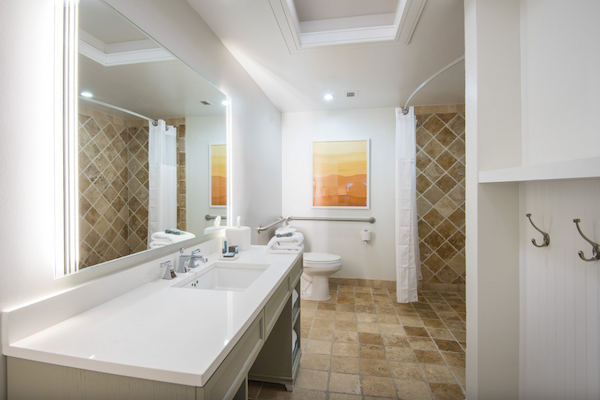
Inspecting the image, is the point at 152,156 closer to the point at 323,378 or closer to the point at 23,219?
the point at 23,219

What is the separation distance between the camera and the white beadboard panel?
2.83 ft

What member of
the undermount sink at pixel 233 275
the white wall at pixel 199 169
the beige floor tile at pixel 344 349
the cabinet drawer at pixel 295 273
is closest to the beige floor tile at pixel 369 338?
the beige floor tile at pixel 344 349

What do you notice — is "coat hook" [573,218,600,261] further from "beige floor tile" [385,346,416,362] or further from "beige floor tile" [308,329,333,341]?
"beige floor tile" [308,329,333,341]

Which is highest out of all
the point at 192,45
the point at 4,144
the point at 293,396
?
the point at 192,45

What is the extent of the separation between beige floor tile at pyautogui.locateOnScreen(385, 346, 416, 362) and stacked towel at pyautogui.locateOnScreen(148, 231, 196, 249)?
1707 millimetres

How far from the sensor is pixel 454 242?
3.26 m

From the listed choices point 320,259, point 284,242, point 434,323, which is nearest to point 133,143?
point 284,242

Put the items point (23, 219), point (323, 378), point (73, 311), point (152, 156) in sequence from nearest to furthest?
point (23, 219) < point (73, 311) < point (152, 156) < point (323, 378)

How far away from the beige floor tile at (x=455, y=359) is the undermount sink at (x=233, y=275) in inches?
62.2

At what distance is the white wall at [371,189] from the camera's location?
338cm

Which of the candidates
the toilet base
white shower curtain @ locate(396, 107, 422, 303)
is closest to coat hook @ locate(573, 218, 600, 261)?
white shower curtain @ locate(396, 107, 422, 303)

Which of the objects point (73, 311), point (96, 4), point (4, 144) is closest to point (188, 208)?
point (73, 311)

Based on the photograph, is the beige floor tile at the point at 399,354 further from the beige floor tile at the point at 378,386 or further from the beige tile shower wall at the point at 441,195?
the beige tile shower wall at the point at 441,195

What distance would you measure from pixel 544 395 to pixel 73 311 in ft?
5.86
